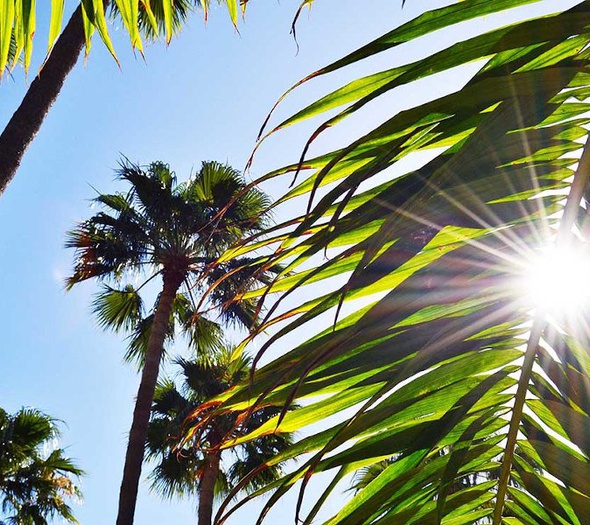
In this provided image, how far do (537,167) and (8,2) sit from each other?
109 cm

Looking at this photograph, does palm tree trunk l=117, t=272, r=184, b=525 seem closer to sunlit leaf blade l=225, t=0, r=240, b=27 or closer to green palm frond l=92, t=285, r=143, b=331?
green palm frond l=92, t=285, r=143, b=331

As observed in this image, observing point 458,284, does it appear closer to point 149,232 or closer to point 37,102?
point 37,102

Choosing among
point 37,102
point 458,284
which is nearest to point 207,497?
point 37,102

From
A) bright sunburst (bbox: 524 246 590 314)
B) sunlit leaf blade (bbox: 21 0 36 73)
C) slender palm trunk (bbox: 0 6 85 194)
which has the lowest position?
bright sunburst (bbox: 524 246 590 314)

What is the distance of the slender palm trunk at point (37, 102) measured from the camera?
9.75 ft

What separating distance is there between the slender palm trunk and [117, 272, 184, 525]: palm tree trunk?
423cm

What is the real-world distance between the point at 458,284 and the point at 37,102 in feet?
9.78

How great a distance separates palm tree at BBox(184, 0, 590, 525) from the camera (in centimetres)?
45

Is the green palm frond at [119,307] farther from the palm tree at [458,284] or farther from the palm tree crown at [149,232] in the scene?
the palm tree at [458,284]

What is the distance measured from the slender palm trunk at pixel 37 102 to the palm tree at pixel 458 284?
101 inches

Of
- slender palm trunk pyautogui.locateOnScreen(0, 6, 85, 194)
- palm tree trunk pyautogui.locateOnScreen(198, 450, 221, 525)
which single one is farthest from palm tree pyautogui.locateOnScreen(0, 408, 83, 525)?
slender palm trunk pyautogui.locateOnScreen(0, 6, 85, 194)

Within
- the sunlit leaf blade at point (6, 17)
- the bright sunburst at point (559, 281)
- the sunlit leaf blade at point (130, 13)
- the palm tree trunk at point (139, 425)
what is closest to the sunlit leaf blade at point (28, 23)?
the sunlit leaf blade at point (6, 17)

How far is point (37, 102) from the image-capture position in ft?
10.4

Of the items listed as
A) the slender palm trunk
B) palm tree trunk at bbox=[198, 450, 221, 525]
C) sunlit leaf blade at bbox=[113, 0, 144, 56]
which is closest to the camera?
sunlit leaf blade at bbox=[113, 0, 144, 56]
